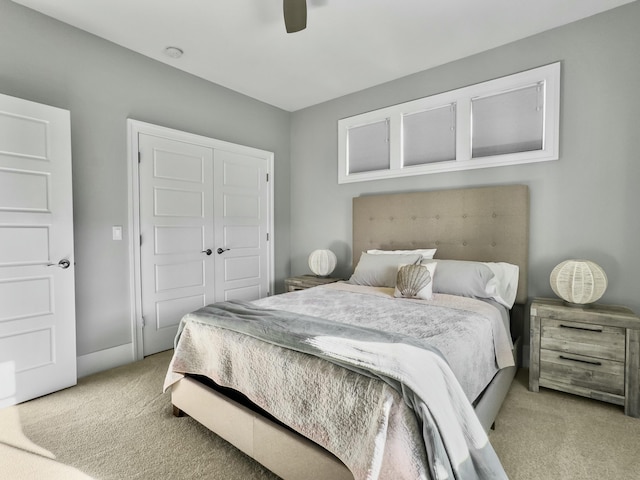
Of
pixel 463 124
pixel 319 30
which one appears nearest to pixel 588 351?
pixel 463 124

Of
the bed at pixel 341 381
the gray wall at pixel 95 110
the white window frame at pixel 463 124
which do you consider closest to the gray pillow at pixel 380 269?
the bed at pixel 341 381

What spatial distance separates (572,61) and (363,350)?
282 centimetres

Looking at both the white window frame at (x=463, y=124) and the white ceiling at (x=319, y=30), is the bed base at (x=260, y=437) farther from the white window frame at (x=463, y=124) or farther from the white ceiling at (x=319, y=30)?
the white window frame at (x=463, y=124)

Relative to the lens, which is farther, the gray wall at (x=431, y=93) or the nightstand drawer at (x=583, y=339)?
the gray wall at (x=431, y=93)

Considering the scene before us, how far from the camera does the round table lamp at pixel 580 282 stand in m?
2.21

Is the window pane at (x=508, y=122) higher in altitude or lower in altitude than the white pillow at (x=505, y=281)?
higher

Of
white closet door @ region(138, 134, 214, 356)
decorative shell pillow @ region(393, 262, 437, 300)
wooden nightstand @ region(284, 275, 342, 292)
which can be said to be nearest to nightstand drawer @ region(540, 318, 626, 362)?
decorative shell pillow @ region(393, 262, 437, 300)

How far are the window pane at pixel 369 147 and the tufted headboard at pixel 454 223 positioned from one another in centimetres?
39

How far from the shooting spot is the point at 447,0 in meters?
2.27

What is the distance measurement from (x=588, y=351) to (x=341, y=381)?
1908 mm

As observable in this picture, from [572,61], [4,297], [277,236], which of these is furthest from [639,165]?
[4,297]

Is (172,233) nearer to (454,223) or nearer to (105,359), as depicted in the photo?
(105,359)

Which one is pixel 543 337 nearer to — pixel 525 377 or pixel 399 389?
pixel 525 377

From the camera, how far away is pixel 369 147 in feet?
12.1
